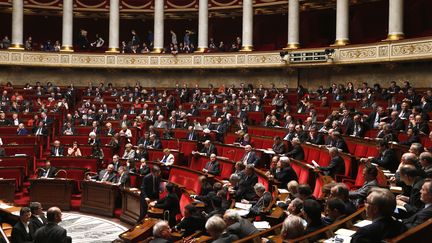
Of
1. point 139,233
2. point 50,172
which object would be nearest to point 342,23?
point 50,172

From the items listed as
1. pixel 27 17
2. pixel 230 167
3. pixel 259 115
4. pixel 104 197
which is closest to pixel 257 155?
pixel 230 167

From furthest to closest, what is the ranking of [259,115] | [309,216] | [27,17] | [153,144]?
[27,17], [259,115], [153,144], [309,216]

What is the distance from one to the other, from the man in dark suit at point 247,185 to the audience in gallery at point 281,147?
0.02 m

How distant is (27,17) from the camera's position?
27.6 metres

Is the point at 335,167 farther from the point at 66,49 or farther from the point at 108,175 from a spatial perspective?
the point at 66,49

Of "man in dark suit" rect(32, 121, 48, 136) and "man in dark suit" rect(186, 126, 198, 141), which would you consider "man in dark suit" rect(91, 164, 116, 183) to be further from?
"man in dark suit" rect(32, 121, 48, 136)

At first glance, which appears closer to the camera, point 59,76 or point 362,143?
point 362,143

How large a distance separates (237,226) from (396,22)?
14.3 m

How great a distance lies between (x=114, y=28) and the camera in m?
24.7

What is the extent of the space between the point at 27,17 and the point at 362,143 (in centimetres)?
2197

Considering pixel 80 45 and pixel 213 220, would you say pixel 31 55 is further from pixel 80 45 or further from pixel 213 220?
pixel 213 220

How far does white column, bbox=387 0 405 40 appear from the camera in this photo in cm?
1758

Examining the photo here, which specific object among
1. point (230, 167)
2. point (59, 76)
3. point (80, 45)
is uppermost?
point (80, 45)

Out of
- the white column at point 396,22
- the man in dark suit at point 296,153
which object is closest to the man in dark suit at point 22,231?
the man in dark suit at point 296,153
